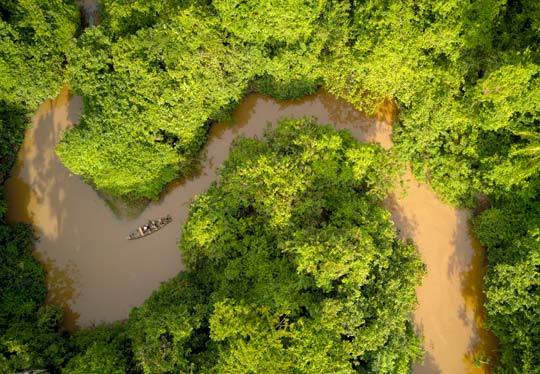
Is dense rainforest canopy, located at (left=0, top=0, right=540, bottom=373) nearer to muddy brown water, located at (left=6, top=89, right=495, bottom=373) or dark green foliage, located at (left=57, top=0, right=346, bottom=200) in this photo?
dark green foliage, located at (left=57, top=0, right=346, bottom=200)

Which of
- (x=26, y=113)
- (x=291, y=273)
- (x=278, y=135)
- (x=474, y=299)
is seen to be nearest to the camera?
(x=291, y=273)

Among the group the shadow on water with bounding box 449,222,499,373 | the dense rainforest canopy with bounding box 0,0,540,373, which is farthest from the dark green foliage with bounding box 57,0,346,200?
the shadow on water with bounding box 449,222,499,373

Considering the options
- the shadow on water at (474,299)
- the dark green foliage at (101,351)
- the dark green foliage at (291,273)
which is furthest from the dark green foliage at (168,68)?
the shadow on water at (474,299)

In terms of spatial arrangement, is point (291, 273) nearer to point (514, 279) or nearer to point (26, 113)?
point (514, 279)

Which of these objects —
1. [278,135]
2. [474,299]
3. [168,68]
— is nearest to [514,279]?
[474,299]

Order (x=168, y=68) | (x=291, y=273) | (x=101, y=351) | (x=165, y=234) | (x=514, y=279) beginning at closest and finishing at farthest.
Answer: (x=514, y=279), (x=291, y=273), (x=101, y=351), (x=168, y=68), (x=165, y=234)

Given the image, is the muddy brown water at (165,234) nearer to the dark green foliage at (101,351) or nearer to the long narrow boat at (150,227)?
the long narrow boat at (150,227)
